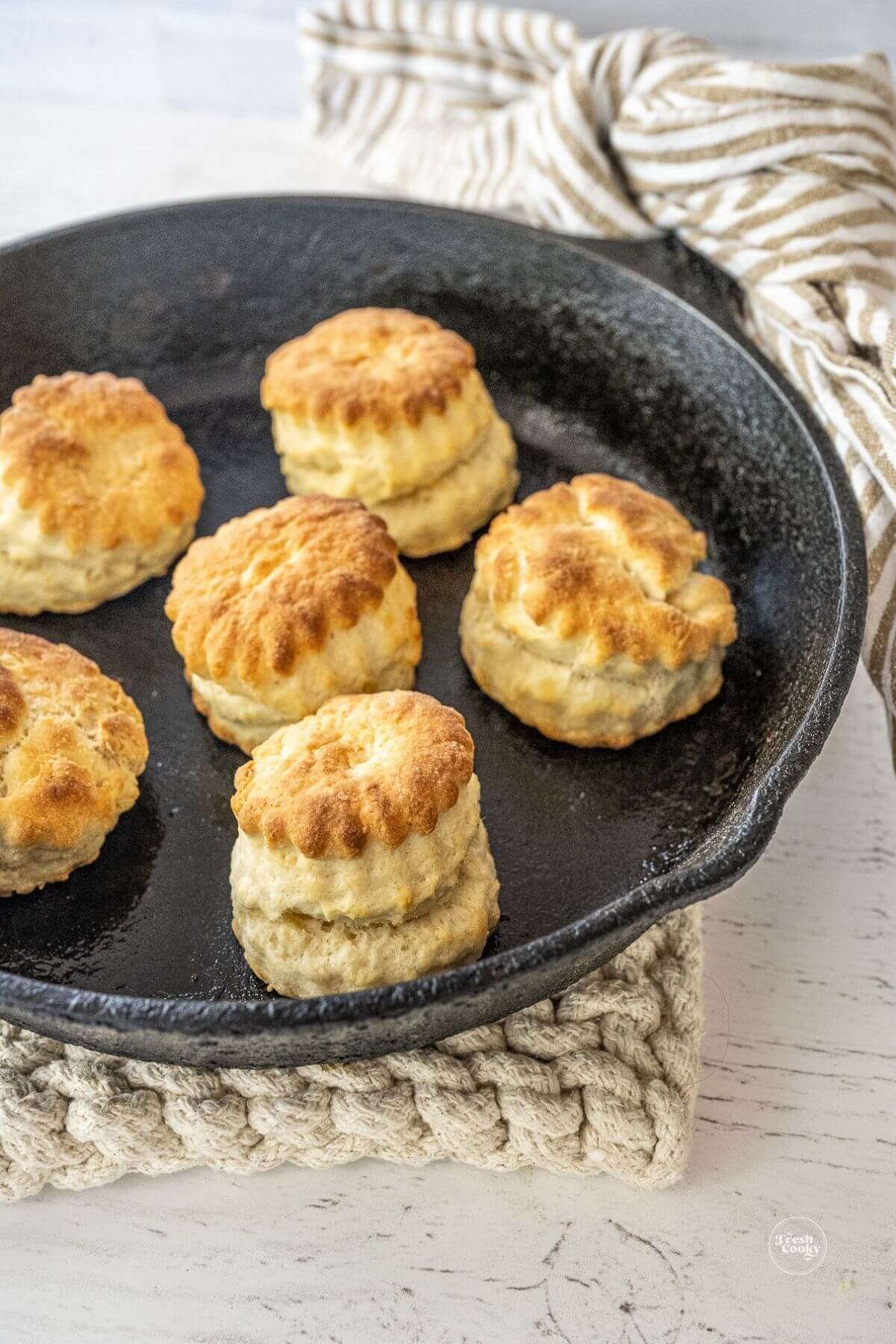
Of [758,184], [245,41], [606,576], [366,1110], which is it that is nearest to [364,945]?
[366,1110]

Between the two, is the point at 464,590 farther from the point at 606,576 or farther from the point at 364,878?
the point at 364,878

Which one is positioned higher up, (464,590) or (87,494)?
(87,494)

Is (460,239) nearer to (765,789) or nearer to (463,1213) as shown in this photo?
(765,789)

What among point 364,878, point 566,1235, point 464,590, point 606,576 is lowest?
point 566,1235

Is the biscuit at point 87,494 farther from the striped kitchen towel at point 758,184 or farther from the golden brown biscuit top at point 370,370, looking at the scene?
the striped kitchen towel at point 758,184

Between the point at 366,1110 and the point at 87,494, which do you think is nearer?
the point at 366,1110

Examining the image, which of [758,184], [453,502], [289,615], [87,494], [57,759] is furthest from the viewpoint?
[758,184]

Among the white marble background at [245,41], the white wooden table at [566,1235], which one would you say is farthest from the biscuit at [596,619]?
the white marble background at [245,41]
